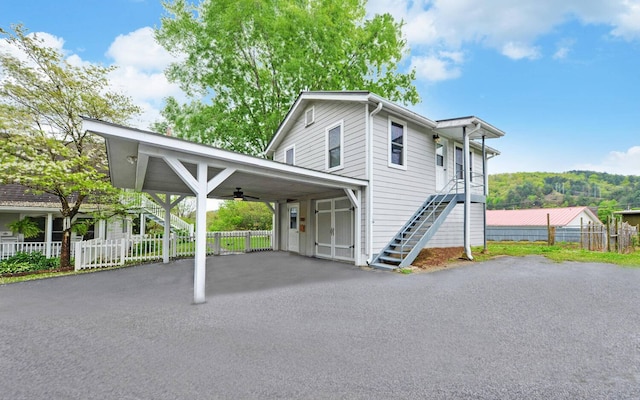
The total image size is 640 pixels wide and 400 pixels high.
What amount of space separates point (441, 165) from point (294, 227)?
6480 millimetres

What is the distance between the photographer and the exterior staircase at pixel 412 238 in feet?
25.8

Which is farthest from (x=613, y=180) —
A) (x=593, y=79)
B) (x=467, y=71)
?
(x=467, y=71)

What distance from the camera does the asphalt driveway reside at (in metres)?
2.38

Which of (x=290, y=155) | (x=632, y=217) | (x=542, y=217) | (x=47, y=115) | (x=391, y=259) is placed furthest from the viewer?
(x=542, y=217)

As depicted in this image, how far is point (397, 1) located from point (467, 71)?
5.82 metres

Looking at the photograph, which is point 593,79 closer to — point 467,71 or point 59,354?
point 467,71

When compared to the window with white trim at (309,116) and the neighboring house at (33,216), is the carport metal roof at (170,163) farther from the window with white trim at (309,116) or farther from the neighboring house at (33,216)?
the neighboring house at (33,216)

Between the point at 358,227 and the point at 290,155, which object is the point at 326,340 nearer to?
the point at 358,227

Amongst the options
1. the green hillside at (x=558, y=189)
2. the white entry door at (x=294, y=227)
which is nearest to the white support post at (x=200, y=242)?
the white entry door at (x=294, y=227)

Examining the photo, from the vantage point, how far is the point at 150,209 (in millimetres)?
13625

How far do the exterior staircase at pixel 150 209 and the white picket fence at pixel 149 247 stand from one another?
1.61 meters

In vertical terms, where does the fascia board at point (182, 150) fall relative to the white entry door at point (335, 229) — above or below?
above

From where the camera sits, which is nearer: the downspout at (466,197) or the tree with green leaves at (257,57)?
the downspout at (466,197)

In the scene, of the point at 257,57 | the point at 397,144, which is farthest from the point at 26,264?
the point at 257,57
